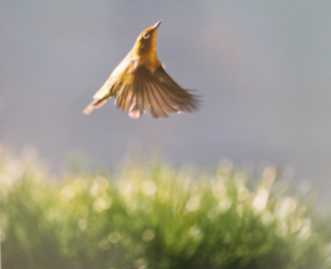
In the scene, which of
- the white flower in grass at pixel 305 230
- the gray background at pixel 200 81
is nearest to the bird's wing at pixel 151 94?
the gray background at pixel 200 81

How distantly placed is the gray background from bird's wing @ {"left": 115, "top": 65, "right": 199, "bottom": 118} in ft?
0.91

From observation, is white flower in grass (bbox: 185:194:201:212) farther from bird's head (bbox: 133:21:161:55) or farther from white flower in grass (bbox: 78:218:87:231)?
bird's head (bbox: 133:21:161:55)

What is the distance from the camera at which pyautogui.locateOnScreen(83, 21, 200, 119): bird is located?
808 mm

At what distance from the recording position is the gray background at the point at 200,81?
3.62 feet

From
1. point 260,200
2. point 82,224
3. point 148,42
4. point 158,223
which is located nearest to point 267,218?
point 260,200

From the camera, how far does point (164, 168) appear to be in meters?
1.12

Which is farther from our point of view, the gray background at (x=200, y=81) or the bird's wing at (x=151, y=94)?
the gray background at (x=200, y=81)

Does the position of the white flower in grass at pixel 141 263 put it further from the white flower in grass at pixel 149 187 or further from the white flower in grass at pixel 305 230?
the white flower in grass at pixel 305 230

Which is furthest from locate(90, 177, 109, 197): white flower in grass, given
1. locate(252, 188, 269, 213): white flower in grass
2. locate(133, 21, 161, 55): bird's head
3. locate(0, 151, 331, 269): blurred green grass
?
locate(133, 21, 161, 55): bird's head

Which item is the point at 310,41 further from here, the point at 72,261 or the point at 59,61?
the point at 72,261

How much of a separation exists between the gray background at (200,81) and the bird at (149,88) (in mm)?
272

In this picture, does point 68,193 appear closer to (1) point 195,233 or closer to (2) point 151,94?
(1) point 195,233

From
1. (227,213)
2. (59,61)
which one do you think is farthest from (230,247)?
(59,61)

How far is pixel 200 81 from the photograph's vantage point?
110cm
